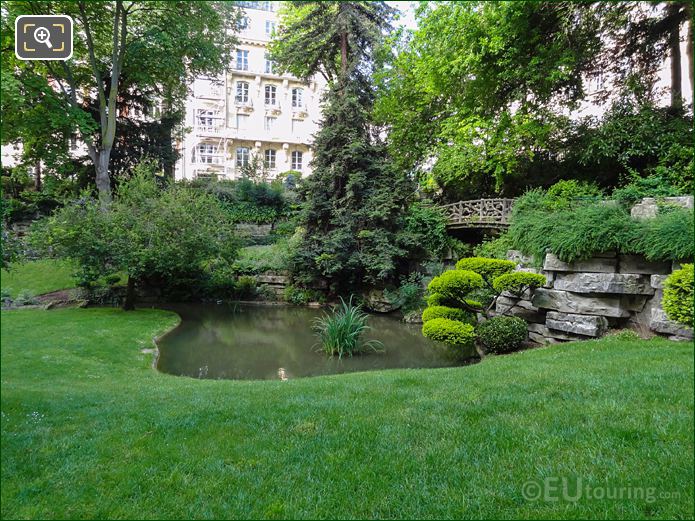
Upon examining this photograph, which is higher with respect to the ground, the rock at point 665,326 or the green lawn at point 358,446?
the rock at point 665,326

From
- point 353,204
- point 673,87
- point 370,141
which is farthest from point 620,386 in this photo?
point 370,141

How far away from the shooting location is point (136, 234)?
34.7ft

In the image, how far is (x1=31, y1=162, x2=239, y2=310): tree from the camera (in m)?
10.1

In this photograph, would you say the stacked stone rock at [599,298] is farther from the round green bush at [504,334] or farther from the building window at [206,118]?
the building window at [206,118]

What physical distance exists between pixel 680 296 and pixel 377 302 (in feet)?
28.7

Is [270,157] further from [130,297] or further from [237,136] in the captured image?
[130,297]

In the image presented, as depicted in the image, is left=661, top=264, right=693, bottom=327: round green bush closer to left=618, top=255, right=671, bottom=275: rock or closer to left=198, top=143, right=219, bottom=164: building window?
left=618, top=255, right=671, bottom=275: rock

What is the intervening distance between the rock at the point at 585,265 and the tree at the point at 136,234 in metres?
9.07

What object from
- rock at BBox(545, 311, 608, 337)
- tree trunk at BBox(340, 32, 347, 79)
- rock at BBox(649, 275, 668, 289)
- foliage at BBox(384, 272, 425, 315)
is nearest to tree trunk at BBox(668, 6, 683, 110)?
rock at BBox(649, 275, 668, 289)

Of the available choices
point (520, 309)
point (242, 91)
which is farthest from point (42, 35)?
point (242, 91)

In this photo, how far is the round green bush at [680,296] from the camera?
507 cm

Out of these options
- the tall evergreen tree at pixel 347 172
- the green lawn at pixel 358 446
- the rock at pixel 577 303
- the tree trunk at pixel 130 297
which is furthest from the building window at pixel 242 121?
the green lawn at pixel 358 446

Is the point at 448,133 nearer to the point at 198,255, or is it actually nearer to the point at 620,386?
the point at 198,255

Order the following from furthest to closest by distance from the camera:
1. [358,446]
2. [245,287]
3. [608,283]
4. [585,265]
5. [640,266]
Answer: [245,287], [585,265], [608,283], [640,266], [358,446]
